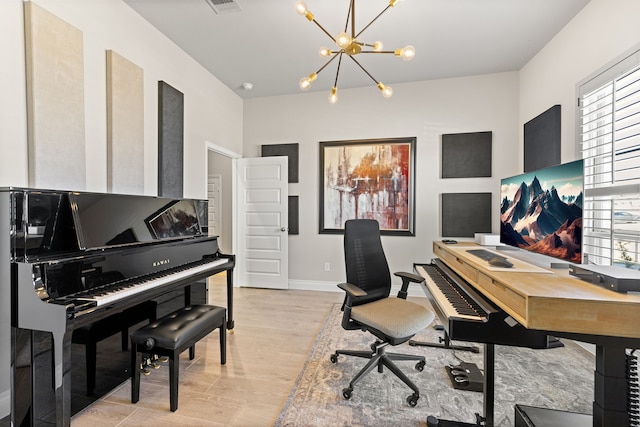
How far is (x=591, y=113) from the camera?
2.35 metres

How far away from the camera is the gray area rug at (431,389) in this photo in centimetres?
171

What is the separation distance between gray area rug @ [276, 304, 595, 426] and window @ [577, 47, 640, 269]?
35.1 inches

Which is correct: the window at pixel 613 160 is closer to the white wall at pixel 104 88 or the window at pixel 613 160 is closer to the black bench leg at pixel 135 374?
the black bench leg at pixel 135 374

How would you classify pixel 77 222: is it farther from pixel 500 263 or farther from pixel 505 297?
pixel 500 263

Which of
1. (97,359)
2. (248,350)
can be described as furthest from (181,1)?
(248,350)

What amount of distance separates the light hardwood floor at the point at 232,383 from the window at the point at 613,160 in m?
2.26

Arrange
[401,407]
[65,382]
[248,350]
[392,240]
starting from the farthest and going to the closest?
[392,240]
[248,350]
[401,407]
[65,382]

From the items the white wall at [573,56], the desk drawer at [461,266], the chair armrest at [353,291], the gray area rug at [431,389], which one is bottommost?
the gray area rug at [431,389]

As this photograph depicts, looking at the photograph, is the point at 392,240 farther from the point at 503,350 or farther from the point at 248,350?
the point at 248,350

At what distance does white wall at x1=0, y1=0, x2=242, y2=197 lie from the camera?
1.68 m

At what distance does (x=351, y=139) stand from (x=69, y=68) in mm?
3037

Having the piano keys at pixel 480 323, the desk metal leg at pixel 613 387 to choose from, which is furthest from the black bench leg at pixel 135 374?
the desk metal leg at pixel 613 387

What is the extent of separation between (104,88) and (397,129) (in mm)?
3237

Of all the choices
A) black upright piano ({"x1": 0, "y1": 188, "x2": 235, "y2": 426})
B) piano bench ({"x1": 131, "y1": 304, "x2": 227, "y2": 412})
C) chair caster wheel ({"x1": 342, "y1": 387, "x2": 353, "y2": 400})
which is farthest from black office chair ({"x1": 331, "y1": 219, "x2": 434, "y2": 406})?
black upright piano ({"x1": 0, "y1": 188, "x2": 235, "y2": 426})
